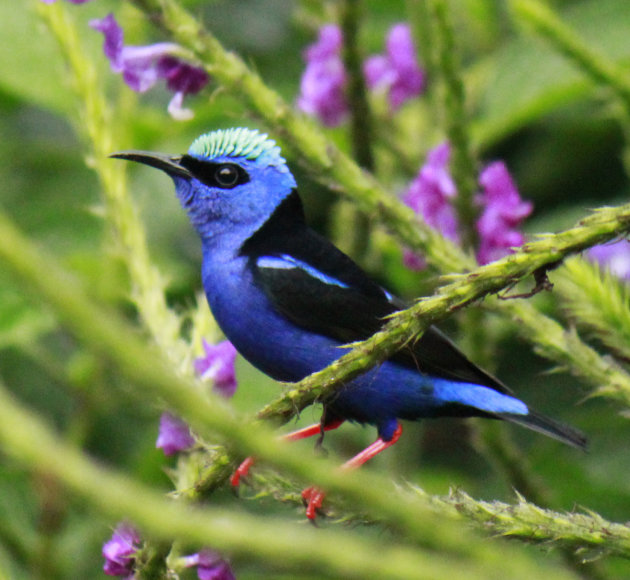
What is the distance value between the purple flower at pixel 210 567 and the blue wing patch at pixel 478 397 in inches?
34.8

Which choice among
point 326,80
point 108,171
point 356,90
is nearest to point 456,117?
point 356,90

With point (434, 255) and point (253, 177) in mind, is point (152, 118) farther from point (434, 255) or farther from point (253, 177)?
point (434, 255)

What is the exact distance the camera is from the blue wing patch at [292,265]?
2299mm

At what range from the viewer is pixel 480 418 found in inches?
97.2

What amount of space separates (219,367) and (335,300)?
41 cm

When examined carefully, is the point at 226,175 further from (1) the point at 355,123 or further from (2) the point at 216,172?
(1) the point at 355,123

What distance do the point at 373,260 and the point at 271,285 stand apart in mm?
1627

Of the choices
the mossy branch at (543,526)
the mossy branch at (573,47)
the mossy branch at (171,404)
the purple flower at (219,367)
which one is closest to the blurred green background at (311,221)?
the mossy branch at (573,47)

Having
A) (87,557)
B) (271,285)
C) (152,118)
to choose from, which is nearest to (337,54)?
(152,118)

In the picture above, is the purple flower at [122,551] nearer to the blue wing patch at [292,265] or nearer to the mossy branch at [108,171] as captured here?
the mossy branch at [108,171]

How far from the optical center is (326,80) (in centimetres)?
347

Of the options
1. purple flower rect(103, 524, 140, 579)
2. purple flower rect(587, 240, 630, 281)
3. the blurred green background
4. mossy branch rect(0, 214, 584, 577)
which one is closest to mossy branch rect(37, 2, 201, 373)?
the blurred green background

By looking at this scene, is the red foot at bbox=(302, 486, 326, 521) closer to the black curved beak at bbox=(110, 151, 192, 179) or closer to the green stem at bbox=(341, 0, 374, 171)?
the black curved beak at bbox=(110, 151, 192, 179)

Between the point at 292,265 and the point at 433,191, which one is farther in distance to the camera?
the point at 433,191
